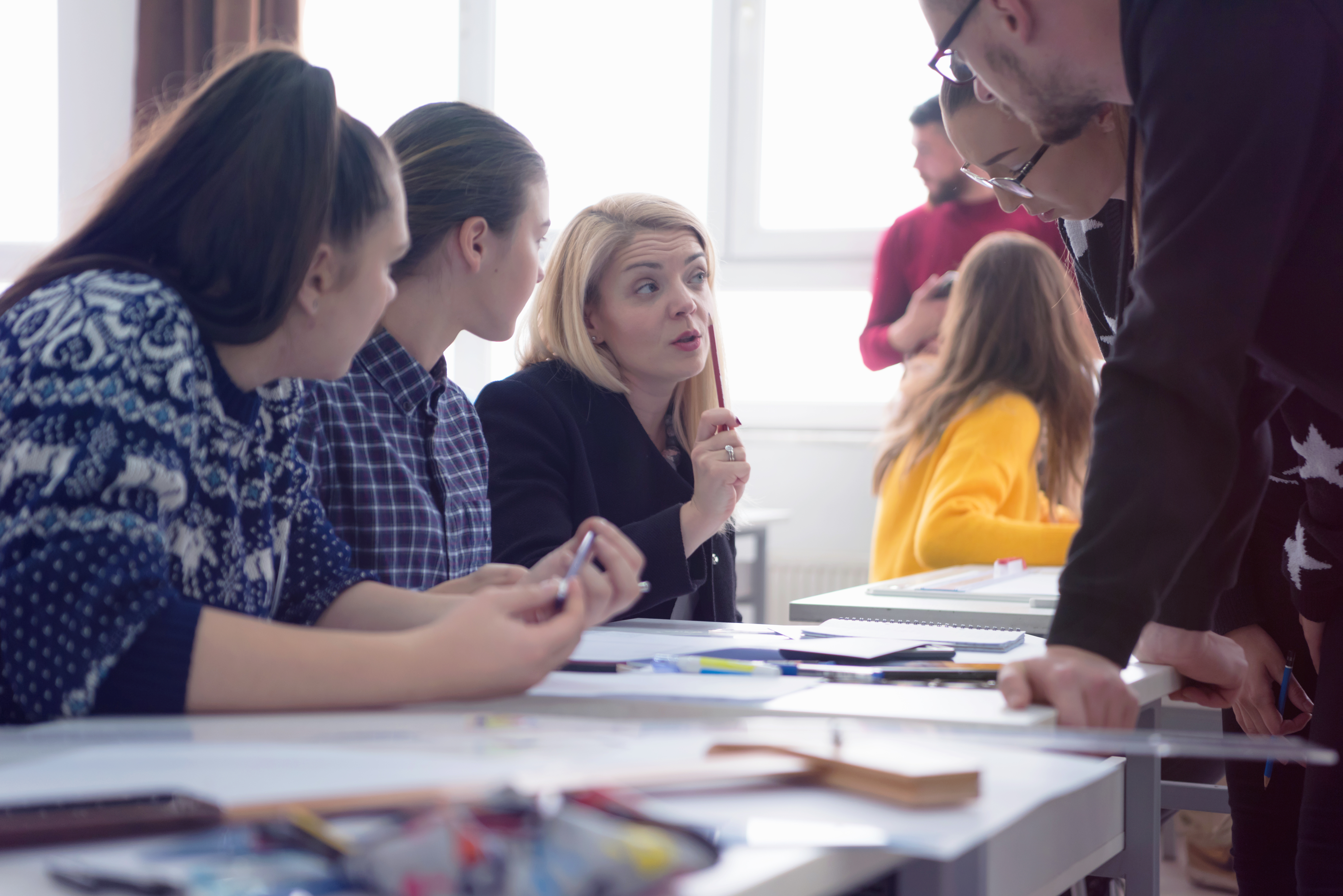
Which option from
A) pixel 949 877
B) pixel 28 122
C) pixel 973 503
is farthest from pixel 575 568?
pixel 28 122

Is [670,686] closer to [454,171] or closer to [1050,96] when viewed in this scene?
[1050,96]

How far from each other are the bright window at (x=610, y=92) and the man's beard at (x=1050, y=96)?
3146 mm

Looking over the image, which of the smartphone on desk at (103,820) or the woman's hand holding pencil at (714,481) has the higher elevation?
the woman's hand holding pencil at (714,481)

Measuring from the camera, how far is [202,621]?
0.72 metres

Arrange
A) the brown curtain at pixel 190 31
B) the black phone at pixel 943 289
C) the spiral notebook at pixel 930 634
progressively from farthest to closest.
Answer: the brown curtain at pixel 190 31
the black phone at pixel 943 289
the spiral notebook at pixel 930 634

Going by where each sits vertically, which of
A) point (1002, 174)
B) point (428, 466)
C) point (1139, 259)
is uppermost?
point (1002, 174)

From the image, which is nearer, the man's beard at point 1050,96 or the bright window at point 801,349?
the man's beard at point 1050,96

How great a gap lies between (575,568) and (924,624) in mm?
595

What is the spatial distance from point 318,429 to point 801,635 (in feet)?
1.75

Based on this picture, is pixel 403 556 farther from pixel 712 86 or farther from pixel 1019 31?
pixel 712 86

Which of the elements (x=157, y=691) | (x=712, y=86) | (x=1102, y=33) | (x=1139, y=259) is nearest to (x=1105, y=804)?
(x=1139, y=259)

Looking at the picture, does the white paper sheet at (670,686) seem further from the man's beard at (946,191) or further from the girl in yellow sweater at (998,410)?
the man's beard at (946,191)

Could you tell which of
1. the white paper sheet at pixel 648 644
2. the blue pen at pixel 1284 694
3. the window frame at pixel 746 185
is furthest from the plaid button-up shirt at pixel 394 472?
the window frame at pixel 746 185

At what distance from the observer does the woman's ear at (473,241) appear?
1463 millimetres
